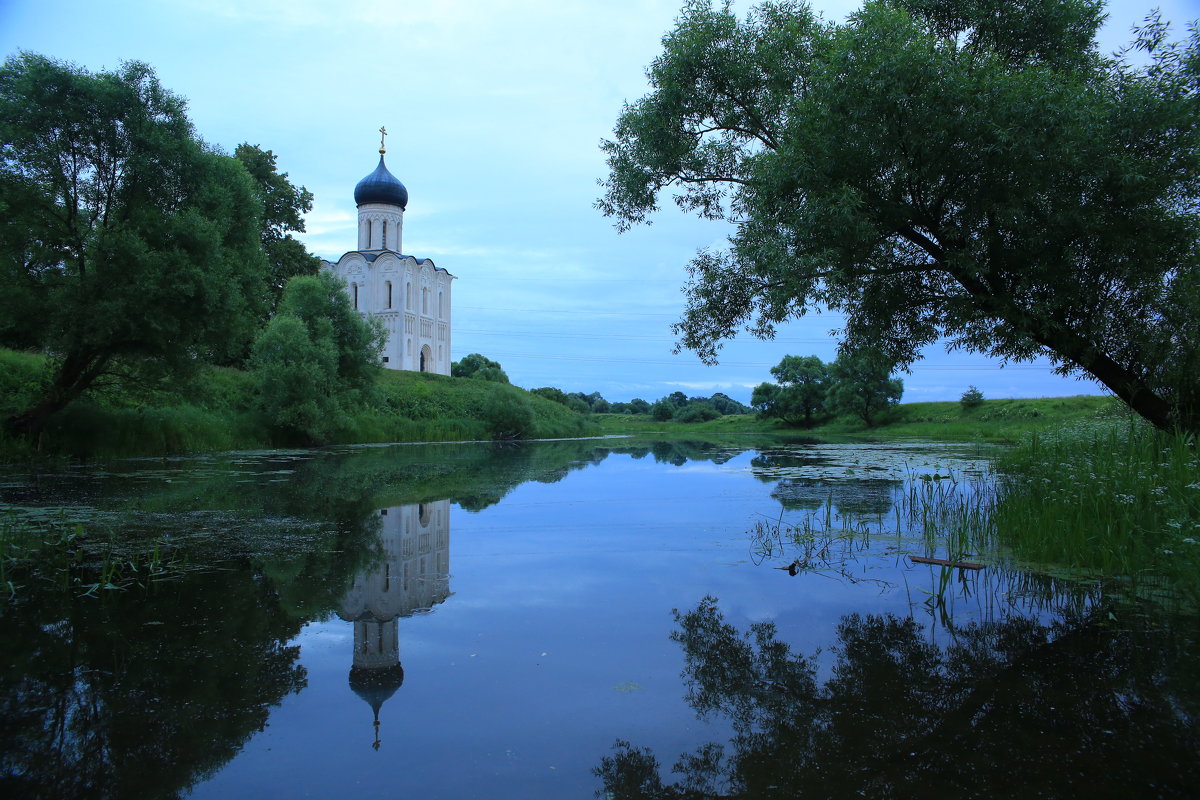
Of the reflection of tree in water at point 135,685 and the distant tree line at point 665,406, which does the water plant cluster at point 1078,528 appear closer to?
the reflection of tree in water at point 135,685

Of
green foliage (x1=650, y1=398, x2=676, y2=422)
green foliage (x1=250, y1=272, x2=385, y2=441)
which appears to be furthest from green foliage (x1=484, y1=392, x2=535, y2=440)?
green foliage (x1=650, y1=398, x2=676, y2=422)

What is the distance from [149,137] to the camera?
43.4 ft

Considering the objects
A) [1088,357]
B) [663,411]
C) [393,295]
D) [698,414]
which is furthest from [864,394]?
[1088,357]

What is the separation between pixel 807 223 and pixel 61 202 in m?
13.8

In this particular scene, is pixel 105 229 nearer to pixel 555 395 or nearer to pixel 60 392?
pixel 60 392

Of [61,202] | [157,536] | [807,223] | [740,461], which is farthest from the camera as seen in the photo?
[740,461]

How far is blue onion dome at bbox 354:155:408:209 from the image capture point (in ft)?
175

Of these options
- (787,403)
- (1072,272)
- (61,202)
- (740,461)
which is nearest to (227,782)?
(1072,272)

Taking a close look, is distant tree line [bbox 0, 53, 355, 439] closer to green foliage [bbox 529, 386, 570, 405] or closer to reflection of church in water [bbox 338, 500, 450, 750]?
reflection of church in water [bbox 338, 500, 450, 750]

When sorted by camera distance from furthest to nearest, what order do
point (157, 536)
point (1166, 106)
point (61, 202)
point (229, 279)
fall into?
1. point (229, 279)
2. point (61, 202)
3. point (1166, 106)
4. point (157, 536)

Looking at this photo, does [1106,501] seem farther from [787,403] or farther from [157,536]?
[787,403]

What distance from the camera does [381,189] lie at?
5366 cm

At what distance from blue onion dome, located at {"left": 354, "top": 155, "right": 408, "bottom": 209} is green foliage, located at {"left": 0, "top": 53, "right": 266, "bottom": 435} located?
136 ft

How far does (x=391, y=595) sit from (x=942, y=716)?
3602mm
